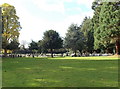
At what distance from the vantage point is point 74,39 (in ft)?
259

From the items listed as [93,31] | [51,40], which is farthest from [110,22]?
[51,40]

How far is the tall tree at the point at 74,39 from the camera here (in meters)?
76.9

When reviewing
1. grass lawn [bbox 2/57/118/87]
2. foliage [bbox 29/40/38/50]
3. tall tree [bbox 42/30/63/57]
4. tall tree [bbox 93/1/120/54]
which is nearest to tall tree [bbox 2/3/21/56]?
tall tree [bbox 93/1/120/54]

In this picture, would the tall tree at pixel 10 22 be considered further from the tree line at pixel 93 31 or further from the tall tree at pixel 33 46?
the tall tree at pixel 33 46

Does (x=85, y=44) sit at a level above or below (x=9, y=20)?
below

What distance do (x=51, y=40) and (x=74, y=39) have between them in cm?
868

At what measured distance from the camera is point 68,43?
7981 cm

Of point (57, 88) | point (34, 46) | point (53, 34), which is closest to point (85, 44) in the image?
point (53, 34)

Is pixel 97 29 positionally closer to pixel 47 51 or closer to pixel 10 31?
pixel 10 31

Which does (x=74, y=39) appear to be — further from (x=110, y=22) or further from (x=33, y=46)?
(x=110, y=22)

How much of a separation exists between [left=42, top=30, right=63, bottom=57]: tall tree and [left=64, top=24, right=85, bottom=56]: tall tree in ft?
10.0

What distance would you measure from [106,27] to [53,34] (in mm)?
41882

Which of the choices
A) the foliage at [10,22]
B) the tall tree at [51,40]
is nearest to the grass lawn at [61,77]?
the foliage at [10,22]

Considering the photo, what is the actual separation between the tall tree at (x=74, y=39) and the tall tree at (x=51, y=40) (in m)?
3.06
